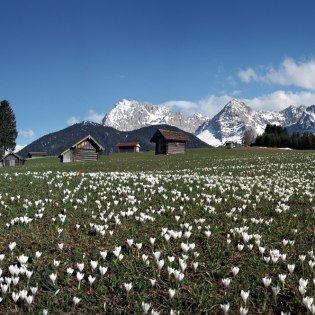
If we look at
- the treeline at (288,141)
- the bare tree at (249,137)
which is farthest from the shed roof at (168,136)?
the bare tree at (249,137)

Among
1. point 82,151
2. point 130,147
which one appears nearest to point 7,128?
point 82,151

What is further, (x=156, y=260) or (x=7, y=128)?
(x=7, y=128)

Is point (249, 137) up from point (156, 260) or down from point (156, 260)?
up

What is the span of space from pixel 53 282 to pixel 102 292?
28.2 inches

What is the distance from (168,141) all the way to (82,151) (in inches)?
841

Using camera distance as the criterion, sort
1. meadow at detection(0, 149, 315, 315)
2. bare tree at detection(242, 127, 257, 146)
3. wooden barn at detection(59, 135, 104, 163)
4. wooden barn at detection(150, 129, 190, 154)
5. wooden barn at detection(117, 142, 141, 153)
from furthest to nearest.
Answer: bare tree at detection(242, 127, 257, 146) < wooden barn at detection(117, 142, 141, 153) < wooden barn at detection(150, 129, 190, 154) < wooden barn at detection(59, 135, 104, 163) < meadow at detection(0, 149, 315, 315)

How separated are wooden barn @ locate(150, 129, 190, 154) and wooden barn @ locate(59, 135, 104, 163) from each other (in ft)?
54.4

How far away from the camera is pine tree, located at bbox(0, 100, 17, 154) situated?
105000 mm

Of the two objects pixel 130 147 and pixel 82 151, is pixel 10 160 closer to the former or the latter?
pixel 82 151

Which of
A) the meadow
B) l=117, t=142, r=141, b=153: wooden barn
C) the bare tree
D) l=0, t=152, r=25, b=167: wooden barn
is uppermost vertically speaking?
the bare tree

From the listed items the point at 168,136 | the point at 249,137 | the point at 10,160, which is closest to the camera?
the point at 168,136

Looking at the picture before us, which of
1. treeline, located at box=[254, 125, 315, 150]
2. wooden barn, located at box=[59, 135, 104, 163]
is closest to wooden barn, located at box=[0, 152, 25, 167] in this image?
wooden barn, located at box=[59, 135, 104, 163]

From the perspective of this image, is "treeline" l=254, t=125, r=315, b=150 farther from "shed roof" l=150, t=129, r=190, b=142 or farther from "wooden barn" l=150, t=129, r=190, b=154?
"shed roof" l=150, t=129, r=190, b=142

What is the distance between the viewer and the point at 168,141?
86.1m
